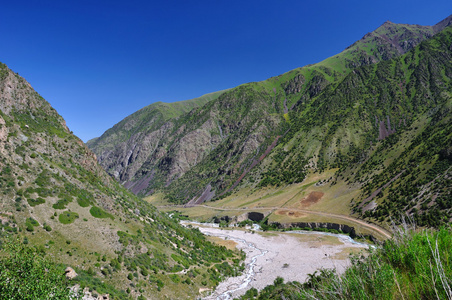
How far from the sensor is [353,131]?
13088 cm

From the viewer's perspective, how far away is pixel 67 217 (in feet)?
90.4

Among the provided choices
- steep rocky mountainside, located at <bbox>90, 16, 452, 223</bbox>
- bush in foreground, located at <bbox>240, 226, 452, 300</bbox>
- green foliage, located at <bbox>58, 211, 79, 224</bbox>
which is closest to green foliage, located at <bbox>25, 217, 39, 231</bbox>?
green foliage, located at <bbox>58, 211, 79, 224</bbox>

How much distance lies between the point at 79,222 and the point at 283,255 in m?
39.0

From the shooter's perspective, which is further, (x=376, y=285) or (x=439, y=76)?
(x=439, y=76)

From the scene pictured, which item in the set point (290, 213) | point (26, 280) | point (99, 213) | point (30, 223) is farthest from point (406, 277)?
point (290, 213)

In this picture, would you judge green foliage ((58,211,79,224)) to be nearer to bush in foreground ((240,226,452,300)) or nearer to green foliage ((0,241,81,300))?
green foliage ((0,241,81,300))

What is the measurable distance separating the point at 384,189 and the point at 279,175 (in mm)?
64506

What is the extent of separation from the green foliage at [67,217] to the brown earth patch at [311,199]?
7251cm

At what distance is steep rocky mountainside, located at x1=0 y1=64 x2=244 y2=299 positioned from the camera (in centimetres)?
2345

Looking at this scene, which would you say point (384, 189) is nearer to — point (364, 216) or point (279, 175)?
point (364, 216)

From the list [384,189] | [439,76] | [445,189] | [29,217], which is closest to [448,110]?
[384,189]

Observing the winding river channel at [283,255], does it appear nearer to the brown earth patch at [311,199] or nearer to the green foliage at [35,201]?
the brown earth patch at [311,199]

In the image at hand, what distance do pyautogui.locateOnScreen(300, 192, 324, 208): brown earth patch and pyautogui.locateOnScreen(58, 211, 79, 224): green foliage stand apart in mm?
72511

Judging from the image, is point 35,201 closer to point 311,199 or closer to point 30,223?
point 30,223
